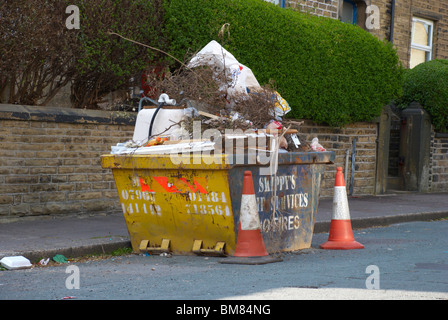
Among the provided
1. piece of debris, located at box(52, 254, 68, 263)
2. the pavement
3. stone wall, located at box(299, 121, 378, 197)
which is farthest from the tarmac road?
stone wall, located at box(299, 121, 378, 197)

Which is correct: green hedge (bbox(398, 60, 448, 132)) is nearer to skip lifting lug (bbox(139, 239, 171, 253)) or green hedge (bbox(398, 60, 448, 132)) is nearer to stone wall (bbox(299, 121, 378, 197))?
stone wall (bbox(299, 121, 378, 197))

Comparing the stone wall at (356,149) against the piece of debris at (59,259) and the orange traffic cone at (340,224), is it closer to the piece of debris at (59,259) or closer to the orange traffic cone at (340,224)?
the orange traffic cone at (340,224)

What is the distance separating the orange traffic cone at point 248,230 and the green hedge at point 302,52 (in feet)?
16.2

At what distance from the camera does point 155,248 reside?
7.58 metres

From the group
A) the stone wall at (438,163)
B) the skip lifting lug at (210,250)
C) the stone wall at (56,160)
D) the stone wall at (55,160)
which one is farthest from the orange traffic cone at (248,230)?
the stone wall at (438,163)

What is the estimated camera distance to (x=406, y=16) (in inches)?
768

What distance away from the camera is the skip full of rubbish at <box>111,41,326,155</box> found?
7238 millimetres

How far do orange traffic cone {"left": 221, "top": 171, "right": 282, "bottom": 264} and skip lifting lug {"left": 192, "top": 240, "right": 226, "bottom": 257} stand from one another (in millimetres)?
155

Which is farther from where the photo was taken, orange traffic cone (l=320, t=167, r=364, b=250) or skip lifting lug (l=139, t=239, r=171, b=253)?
orange traffic cone (l=320, t=167, r=364, b=250)

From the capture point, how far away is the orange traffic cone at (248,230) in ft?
22.7

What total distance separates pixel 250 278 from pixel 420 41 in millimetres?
16011
